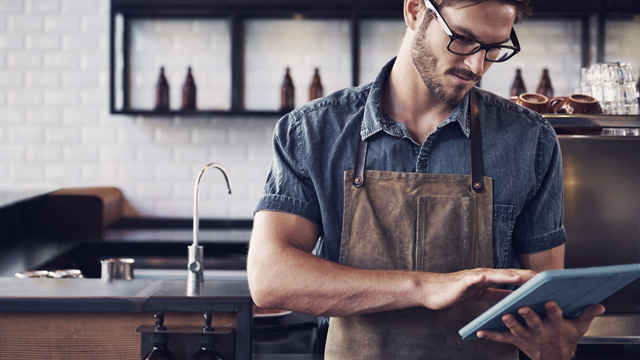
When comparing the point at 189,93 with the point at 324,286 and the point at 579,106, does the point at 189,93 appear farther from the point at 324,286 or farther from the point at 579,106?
the point at 324,286

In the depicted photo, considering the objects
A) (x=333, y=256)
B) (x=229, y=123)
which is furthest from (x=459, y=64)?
(x=229, y=123)

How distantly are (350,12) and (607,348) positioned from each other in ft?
7.76

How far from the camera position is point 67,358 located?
6.03 feet

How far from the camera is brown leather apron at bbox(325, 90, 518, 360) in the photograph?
4.61 ft

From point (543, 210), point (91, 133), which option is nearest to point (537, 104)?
point (543, 210)

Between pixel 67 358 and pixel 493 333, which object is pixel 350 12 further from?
pixel 493 333

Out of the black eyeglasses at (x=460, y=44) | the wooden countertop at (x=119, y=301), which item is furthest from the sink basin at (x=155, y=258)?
the black eyeglasses at (x=460, y=44)

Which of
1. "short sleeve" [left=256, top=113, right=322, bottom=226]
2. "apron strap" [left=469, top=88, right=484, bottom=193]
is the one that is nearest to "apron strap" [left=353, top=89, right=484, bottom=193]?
"apron strap" [left=469, top=88, right=484, bottom=193]

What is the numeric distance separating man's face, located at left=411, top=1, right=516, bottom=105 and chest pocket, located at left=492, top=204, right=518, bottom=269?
27 cm

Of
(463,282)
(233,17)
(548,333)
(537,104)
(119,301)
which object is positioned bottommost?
(119,301)

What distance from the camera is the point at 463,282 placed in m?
1.14

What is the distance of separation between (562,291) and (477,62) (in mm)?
530

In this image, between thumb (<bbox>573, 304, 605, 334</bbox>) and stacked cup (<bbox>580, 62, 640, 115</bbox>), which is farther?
stacked cup (<bbox>580, 62, 640, 115</bbox>)

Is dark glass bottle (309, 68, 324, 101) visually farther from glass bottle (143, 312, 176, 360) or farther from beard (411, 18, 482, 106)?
beard (411, 18, 482, 106)
